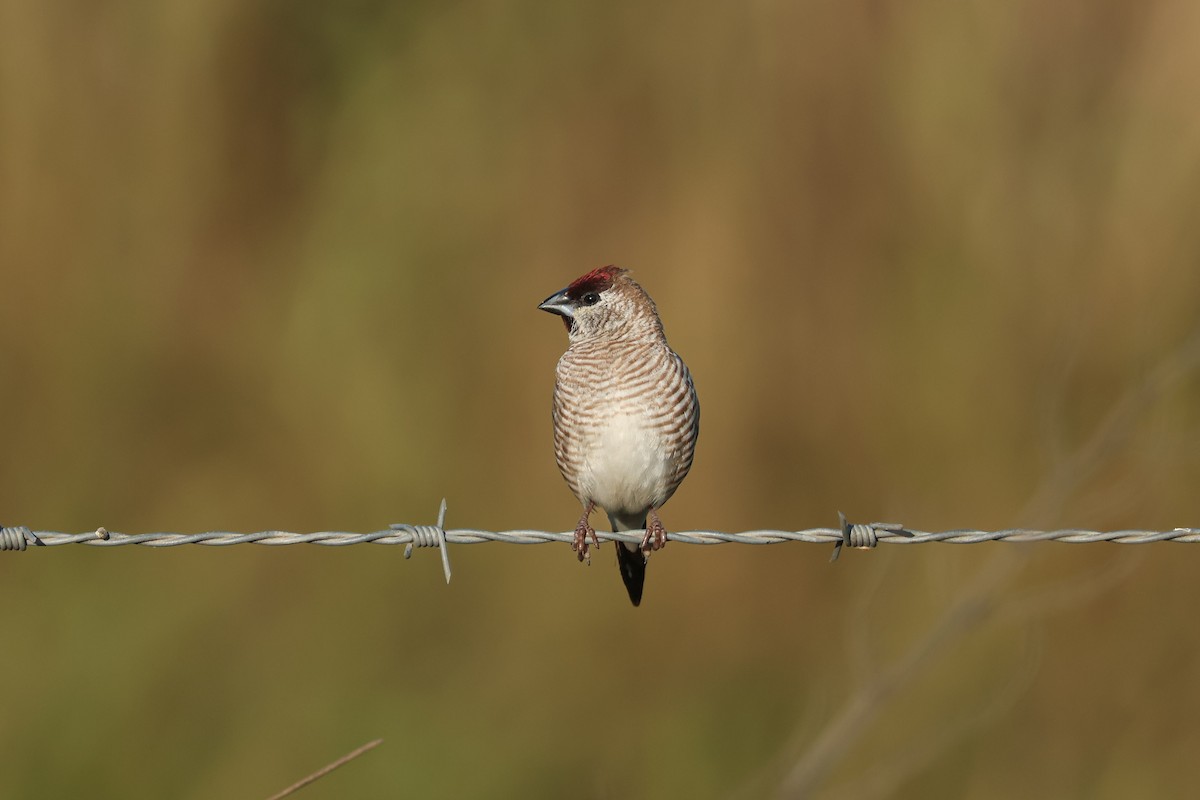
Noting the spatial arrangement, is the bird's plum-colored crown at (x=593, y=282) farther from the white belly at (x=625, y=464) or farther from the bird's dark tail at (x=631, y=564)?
the bird's dark tail at (x=631, y=564)

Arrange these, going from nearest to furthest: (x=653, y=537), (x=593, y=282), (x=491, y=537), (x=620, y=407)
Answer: (x=491, y=537) < (x=620, y=407) < (x=653, y=537) < (x=593, y=282)

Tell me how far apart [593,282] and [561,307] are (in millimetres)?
150

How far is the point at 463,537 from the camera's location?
11.5 feet

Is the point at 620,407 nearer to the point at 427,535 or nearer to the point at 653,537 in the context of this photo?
the point at 653,537

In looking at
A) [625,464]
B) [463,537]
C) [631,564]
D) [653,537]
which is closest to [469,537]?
[463,537]

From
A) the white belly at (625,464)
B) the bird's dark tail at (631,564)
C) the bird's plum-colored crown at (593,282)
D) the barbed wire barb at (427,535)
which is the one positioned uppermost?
the bird's plum-colored crown at (593,282)

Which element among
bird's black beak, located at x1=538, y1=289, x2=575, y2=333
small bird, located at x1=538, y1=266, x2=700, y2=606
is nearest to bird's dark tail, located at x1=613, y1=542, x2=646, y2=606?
small bird, located at x1=538, y1=266, x2=700, y2=606

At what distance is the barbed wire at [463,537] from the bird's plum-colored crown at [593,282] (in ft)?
4.96

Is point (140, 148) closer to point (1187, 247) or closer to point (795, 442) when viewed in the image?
point (795, 442)

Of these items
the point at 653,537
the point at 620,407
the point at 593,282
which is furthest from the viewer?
the point at 593,282

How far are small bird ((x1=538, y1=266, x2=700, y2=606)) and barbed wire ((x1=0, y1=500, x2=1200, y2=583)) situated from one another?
901 millimetres

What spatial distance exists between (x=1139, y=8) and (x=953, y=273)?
154 cm

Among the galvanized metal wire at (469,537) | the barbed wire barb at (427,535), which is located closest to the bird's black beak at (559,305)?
the galvanized metal wire at (469,537)

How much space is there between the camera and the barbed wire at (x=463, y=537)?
10.9 ft
